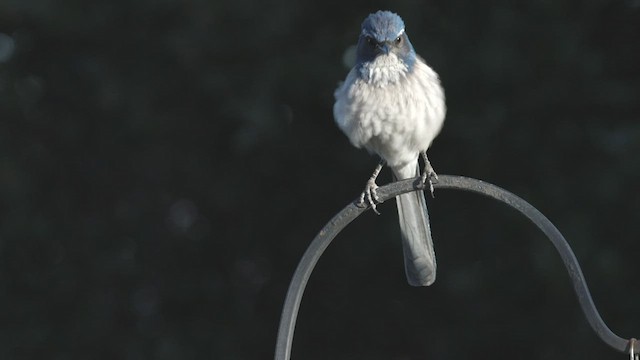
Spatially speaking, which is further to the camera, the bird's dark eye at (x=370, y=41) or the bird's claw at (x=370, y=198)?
the bird's dark eye at (x=370, y=41)

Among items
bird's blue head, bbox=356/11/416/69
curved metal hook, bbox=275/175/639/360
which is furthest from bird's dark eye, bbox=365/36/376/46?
curved metal hook, bbox=275/175/639/360

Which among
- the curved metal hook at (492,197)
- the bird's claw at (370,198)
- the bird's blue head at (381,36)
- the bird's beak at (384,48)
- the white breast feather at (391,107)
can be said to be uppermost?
the bird's blue head at (381,36)

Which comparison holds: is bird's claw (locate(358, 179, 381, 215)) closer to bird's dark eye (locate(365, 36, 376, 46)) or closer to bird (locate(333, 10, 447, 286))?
bird (locate(333, 10, 447, 286))

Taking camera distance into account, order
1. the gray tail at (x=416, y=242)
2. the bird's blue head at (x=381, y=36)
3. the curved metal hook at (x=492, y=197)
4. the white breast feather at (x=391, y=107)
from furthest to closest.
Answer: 1. the white breast feather at (x=391, y=107)
2. the bird's blue head at (x=381, y=36)
3. the gray tail at (x=416, y=242)
4. the curved metal hook at (x=492, y=197)

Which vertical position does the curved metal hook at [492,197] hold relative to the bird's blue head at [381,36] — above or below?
below

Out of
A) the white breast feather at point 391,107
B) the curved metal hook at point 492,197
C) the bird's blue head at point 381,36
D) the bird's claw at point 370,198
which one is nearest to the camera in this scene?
the curved metal hook at point 492,197

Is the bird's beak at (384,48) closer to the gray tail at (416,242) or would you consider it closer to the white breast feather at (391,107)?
the white breast feather at (391,107)

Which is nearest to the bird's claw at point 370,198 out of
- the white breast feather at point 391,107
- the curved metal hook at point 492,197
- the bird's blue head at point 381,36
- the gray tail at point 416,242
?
the curved metal hook at point 492,197

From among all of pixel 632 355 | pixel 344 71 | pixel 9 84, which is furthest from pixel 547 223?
pixel 9 84

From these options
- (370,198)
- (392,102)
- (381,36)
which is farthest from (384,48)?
(370,198)
